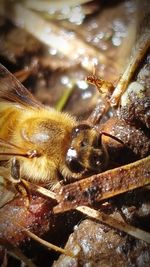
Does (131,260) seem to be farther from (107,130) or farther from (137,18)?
(137,18)

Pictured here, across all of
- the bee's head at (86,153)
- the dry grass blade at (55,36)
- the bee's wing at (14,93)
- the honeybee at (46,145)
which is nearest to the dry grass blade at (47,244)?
the honeybee at (46,145)

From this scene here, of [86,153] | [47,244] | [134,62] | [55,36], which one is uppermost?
[134,62]

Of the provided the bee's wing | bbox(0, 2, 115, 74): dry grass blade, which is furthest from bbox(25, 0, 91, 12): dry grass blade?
the bee's wing

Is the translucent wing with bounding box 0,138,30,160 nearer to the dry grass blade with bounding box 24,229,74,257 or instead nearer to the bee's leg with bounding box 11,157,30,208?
the bee's leg with bounding box 11,157,30,208

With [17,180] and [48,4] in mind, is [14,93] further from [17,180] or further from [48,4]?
[48,4]

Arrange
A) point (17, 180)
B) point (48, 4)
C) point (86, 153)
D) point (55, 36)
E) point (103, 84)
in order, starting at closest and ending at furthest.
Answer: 1. point (86, 153)
2. point (17, 180)
3. point (103, 84)
4. point (55, 36)
5. point (48, 4)

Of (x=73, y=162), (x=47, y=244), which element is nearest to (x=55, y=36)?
(x=73, y=162)
